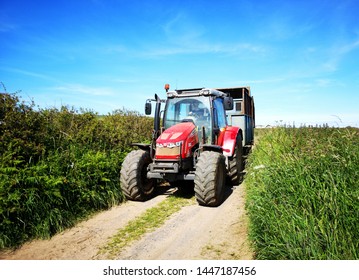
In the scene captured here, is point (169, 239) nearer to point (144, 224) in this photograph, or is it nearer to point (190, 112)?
point (144, 224)

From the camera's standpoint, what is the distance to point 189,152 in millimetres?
5133

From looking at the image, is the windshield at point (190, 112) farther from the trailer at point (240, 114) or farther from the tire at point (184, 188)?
the trailer at point (240, 114)

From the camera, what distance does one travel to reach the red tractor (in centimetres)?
465

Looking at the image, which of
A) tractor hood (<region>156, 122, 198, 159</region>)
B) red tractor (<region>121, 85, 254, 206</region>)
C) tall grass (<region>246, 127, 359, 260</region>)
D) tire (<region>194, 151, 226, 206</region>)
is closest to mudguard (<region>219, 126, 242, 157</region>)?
red tractor (<region>121, 85, 254, 206</region>)

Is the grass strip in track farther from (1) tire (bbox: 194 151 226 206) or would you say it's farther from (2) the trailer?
(2) the trailer

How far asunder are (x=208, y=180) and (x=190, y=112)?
1.91 metres

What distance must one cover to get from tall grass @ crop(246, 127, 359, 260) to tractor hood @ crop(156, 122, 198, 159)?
1.63m

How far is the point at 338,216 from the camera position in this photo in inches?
103

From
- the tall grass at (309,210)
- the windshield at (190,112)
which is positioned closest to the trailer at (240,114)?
the windshield at (190,112)

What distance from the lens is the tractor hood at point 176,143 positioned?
193 inches

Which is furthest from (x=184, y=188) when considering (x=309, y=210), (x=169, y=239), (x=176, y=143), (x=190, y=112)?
(x=309, y=210)

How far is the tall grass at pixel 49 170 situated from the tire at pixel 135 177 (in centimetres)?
38

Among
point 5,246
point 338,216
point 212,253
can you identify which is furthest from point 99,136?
point 338,216

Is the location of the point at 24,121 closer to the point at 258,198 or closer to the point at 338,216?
the point at 258,198
